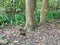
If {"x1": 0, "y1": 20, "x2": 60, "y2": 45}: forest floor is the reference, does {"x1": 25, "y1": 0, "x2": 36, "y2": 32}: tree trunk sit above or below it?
above

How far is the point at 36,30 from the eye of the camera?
8.58 meters

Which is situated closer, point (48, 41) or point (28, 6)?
point (48, 41)

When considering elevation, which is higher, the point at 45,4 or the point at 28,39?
the point at 45,4

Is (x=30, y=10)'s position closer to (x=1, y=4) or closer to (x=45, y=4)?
(x=45, y=4)

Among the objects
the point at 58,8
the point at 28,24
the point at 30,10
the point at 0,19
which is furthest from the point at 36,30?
the point at 58,8

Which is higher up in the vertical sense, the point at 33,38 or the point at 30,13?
the point at 30,13

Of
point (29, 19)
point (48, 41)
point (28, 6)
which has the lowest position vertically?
point (48, 41)

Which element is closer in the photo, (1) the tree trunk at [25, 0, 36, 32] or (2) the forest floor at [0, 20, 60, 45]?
(2) the forest floor at [0, 20, 60, 45]

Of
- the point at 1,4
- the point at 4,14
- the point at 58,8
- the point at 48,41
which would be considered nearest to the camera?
the point at 48,41

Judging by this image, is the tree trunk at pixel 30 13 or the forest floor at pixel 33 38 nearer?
the forest floor at pixel 33 38

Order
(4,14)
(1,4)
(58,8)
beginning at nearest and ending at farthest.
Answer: (4,14)
(1,4)
(58,8)

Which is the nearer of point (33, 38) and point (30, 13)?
point (33, 38)

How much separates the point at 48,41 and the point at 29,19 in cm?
167

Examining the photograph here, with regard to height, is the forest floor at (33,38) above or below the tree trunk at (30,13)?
below
